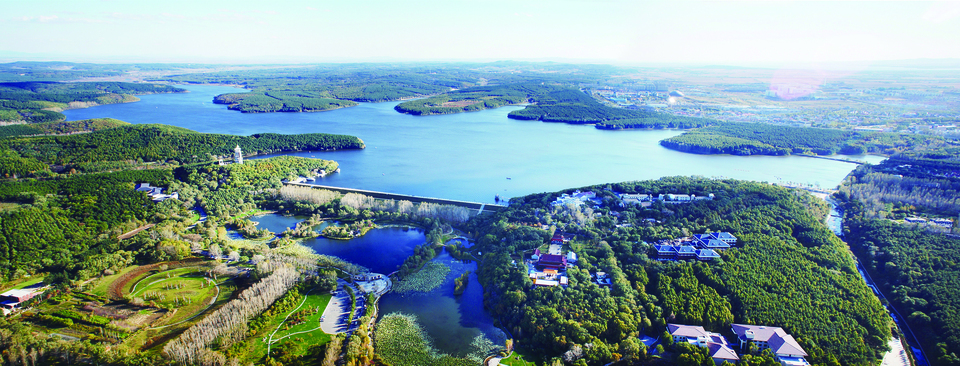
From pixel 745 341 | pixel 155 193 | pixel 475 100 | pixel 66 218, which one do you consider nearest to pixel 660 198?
pixel 745 341

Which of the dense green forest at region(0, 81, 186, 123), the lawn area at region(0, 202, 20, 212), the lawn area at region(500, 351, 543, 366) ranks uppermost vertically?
the dense green forest at region(0, 81, 186, 123)

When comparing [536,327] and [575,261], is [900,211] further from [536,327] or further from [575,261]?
[536,327]

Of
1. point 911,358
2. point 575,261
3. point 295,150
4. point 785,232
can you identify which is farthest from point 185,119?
point 911,358

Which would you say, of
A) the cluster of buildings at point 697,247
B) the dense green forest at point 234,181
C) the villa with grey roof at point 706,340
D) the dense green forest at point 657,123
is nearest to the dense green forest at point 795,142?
the dense green forest at point 657,123

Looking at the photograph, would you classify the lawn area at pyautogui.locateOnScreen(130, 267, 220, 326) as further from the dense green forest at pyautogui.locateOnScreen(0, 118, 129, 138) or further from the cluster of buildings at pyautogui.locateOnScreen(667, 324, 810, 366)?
the dense green forest at pyautogui.locateOnScreen(0, 118, 129, 138)

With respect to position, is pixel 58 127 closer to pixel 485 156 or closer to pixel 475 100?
pixel 485 156

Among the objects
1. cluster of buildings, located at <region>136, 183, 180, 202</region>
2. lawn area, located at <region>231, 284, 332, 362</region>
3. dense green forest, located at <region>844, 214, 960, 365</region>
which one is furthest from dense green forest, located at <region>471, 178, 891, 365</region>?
cluster of buildings, located at <region>136, 183, 180, 202</region>
